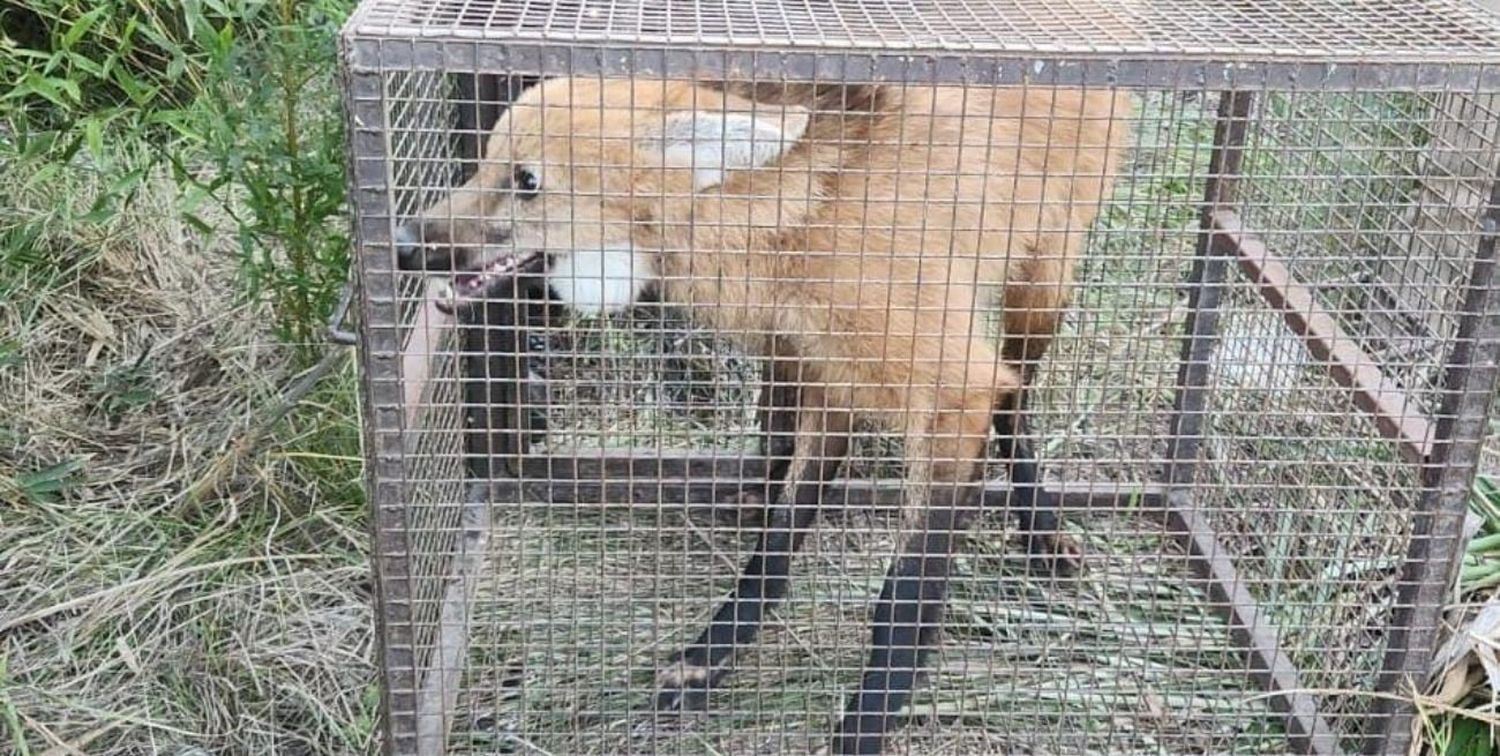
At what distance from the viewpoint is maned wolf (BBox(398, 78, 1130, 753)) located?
2.23m

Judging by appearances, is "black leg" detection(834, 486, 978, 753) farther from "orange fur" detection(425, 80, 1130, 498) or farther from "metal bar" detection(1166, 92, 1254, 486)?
"metal bar" detection(1166, 92, 1254, 486)

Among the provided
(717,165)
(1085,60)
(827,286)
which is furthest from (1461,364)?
(717,165)

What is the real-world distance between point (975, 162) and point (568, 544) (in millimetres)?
1192

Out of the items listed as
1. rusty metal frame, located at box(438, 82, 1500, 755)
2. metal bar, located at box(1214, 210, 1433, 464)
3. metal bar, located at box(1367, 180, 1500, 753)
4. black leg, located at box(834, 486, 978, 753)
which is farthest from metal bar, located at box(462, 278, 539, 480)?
metal bar, located at box(1367, 180, 1500, 753)

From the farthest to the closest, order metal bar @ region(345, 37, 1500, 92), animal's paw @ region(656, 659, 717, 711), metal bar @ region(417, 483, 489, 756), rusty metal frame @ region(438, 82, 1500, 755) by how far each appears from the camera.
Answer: animal's paw @ region(656, 659, 717, 711) < metal bar @ region(417, 483, 489, 756) < rusty metal frame @ region(438, 82, 1500, 755) < metal bar @ region(345, 37, 1500, 92)

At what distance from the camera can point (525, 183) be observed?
234cm

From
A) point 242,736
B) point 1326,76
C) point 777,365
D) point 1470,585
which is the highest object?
point 1326,76

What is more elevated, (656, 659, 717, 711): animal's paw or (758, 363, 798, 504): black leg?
(758, 363, 798, 504): black leg

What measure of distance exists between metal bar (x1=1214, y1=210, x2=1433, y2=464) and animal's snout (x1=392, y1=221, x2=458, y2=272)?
4.31 feet

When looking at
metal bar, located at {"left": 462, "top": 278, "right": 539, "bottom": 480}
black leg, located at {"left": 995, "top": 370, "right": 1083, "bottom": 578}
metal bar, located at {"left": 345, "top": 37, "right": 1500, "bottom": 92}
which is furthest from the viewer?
black leg, located at {"left": 995, "top": 370, "right": 1083, "bottom": 578}

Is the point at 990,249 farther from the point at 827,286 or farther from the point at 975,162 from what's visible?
the point at 827,286

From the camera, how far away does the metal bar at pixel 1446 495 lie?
Answer: 2135 mm

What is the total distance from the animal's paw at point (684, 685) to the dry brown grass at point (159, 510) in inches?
19.9

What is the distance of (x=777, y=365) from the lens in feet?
8.87
